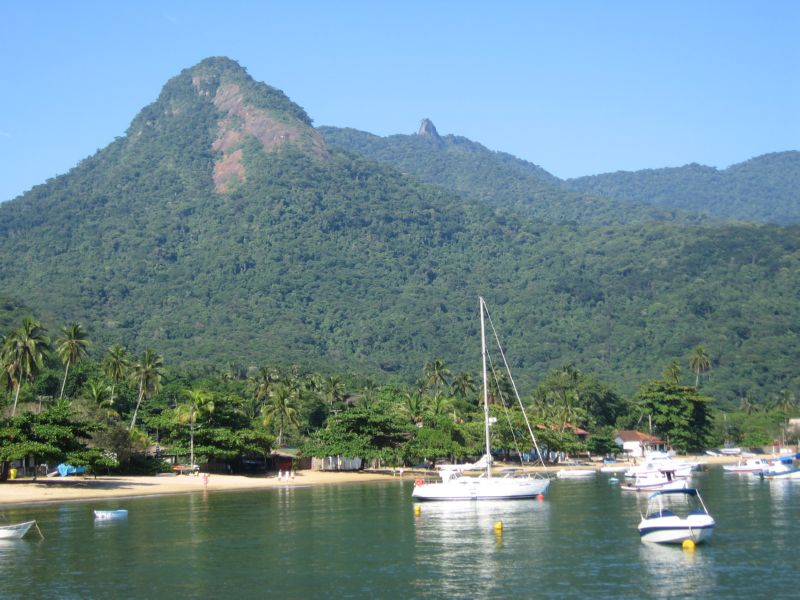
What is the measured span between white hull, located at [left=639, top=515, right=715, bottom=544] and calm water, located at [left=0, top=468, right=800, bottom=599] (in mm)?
1064

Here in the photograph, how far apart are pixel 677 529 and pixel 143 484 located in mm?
58642

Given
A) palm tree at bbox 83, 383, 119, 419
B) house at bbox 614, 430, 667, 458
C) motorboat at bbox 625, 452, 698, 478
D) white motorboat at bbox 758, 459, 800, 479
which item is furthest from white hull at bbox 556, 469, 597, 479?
palm tree at bbox 83, 383, 119, 419

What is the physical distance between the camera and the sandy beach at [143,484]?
81750mm

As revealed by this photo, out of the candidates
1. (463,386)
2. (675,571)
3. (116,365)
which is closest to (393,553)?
(675,571)

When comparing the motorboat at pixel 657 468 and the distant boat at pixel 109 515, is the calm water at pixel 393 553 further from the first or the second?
the motorboat at pixel 657 468

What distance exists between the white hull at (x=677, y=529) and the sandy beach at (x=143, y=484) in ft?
164

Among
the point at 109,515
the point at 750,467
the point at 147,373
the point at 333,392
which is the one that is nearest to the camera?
the point at 109,515

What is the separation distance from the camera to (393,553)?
5022 centimetres

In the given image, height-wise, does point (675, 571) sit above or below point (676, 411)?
below

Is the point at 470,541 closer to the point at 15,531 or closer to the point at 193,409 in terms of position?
the point at 15,531

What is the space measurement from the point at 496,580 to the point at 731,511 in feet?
107

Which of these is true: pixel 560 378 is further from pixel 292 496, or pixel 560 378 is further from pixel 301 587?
pixel 301 587

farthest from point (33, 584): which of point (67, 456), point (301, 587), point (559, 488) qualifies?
point (559, 488)

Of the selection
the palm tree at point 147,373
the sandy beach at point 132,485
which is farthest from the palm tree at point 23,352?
the palm tree at point 147,373
